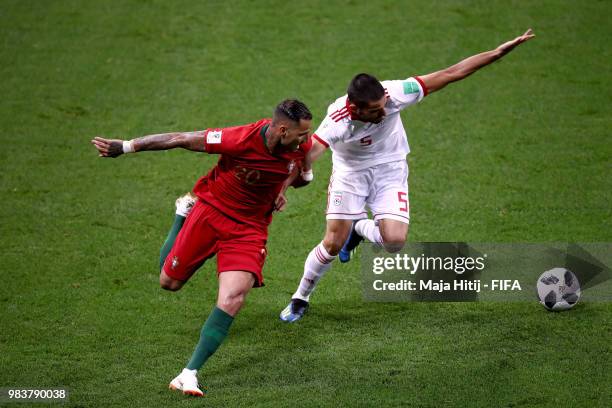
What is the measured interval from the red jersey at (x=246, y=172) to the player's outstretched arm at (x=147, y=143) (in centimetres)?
11

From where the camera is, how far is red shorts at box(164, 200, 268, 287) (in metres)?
7.11

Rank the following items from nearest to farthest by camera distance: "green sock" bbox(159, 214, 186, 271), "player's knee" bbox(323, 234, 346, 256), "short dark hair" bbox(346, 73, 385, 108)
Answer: "short dark hair" bbox(346, 73, 385, 108)
"green sock" bbox(159, 214, 186, 271)
"player's knee" bbox(323, 234, 346, 256)

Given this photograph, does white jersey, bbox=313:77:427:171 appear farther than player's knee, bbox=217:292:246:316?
Yes

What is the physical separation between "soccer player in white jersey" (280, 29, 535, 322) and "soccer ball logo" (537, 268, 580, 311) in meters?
1.36

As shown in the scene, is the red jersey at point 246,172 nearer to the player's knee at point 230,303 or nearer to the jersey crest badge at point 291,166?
the jersey crest badge at point 291,166

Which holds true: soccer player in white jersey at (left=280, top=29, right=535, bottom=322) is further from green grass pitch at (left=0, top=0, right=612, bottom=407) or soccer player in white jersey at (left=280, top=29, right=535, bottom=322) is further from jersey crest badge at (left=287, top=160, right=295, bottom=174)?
green grass pitch at (left=0, top=0, right=612, bottom=407)

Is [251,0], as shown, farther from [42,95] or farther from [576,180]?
[576,180]

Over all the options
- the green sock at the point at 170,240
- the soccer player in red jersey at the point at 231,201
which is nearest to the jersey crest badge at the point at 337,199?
the soccer player in red jersey at the point at 231,201

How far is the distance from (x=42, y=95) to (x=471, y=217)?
6.11 metres

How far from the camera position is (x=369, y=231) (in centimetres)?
844

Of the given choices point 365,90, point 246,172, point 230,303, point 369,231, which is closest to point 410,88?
point 365,90

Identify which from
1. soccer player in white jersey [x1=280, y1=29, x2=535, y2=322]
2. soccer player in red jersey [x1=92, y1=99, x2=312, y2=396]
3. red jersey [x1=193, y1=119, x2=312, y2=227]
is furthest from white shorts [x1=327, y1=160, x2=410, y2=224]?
red jersey [x1=193, y1=119, x2=312, y2=227]

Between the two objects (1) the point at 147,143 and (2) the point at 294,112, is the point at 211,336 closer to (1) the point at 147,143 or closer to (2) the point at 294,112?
(1) the point at 147,143

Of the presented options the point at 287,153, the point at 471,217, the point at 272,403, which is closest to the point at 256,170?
the point at 287,153
